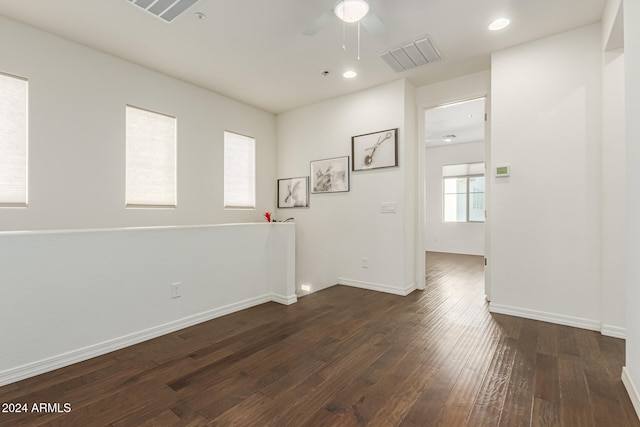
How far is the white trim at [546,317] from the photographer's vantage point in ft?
9.25

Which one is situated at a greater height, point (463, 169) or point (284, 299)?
point (463, 169)

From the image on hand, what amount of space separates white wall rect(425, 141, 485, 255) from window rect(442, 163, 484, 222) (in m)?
0.16

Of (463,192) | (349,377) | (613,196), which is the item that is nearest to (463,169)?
(463,192)

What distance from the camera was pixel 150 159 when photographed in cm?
370

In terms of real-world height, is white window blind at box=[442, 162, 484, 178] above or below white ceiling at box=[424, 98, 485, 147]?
below

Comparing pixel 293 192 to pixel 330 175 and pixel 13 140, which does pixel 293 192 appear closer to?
pixel 330 175

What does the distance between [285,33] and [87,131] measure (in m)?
2.35

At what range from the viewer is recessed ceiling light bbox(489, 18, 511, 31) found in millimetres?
2738

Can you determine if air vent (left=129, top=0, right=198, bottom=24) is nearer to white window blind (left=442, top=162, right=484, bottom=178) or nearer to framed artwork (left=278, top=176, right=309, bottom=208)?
framed artwork (left=278, top=176, right=309, bottom=208)

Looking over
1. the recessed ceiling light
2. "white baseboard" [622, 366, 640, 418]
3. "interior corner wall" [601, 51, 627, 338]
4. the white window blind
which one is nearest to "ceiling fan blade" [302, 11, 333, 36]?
the recessed ceiling light

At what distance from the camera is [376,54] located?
3.33 m

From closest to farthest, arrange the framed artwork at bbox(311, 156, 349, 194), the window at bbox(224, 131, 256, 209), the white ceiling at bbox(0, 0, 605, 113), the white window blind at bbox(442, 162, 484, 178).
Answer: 1. the white ceiling at bbox(0, 0, 605, 113)
2. the framed artwork at bbox(311, 156, 349, 194)
3. the window at bbox(224, 131, 256, 209)
4. the white window blind at bbox(442, 162, 484, 178)

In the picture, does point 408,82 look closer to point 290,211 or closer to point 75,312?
point 290,211

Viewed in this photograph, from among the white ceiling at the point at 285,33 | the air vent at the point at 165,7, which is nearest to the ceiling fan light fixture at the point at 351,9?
the white ceiling at the point at 285,33
